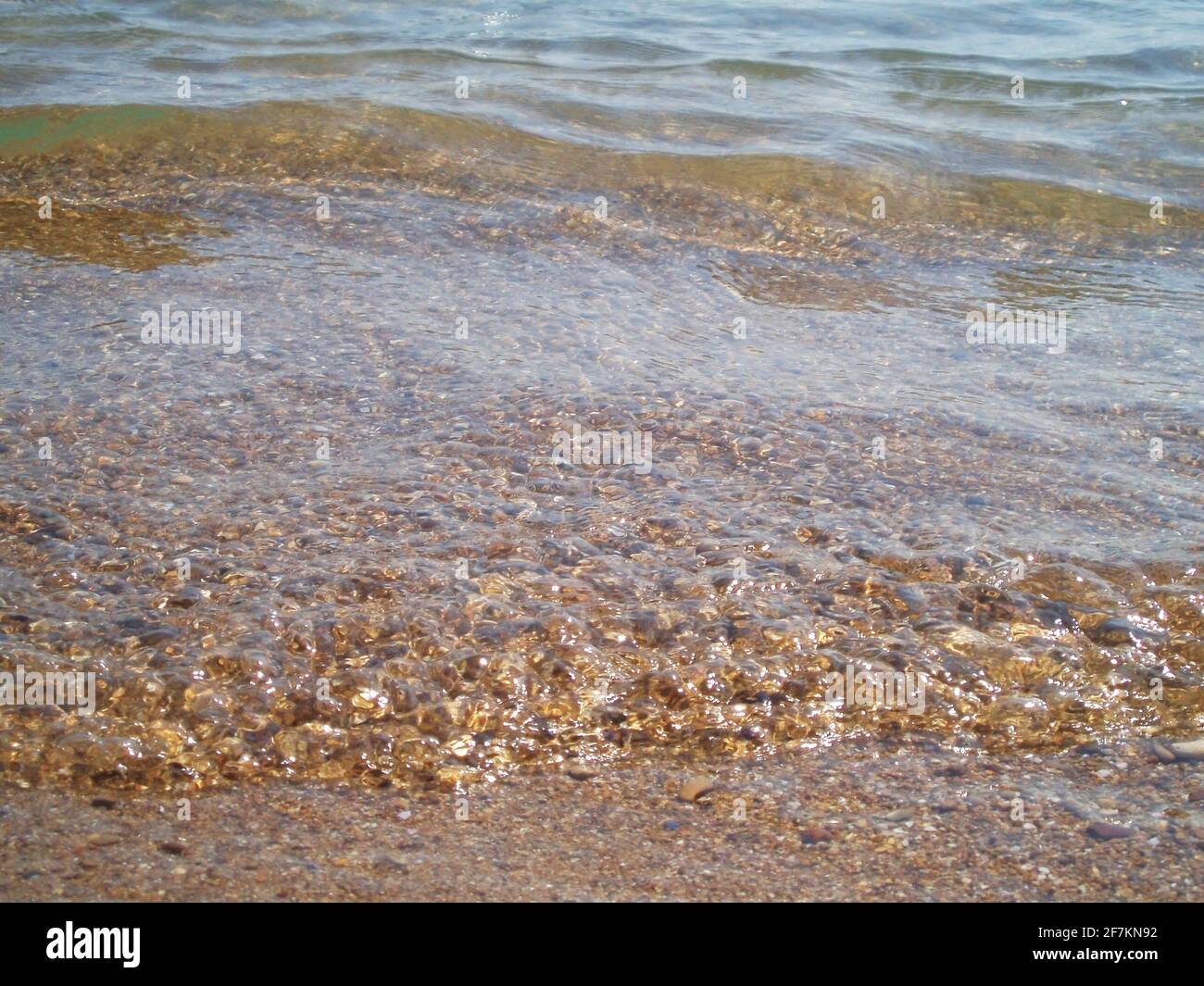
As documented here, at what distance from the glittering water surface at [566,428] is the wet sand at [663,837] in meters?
0.13

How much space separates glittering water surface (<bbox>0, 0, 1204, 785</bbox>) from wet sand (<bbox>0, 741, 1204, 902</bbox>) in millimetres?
134

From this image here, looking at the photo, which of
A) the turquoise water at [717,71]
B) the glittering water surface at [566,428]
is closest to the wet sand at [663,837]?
the glittering water surface at [566,428]

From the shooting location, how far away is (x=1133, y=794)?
9.57 feet

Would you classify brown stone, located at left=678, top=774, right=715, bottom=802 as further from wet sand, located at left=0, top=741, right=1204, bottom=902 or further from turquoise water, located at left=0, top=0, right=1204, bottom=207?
turquoise water, located at left=0, top=0, right=1204, bottom=207

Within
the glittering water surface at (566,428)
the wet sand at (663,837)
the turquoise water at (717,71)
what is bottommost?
the wet sand at (663,837)

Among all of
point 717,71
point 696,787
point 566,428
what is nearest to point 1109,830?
point 696,787

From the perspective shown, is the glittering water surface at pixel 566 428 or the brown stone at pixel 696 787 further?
the glittering water surface at pixel 566 428

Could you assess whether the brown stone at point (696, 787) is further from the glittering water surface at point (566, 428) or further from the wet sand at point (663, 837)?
the glittering water surface at point (566, 428)

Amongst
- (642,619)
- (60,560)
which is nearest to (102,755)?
(60,560)

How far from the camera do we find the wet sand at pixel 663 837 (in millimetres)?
2578

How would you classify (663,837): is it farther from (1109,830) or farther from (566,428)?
(566,428)
